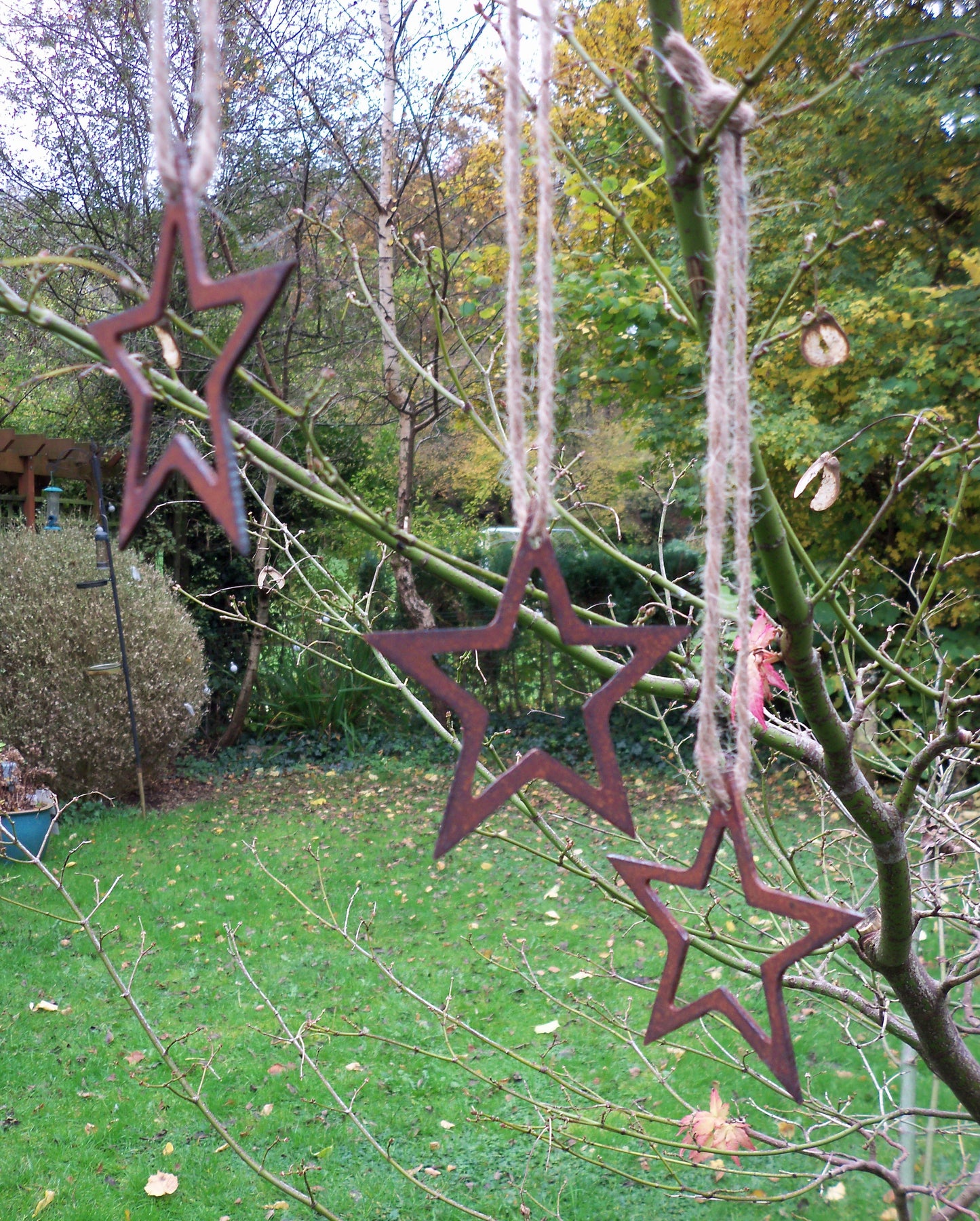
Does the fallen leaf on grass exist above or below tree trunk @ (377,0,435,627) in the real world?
below

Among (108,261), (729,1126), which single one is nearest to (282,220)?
(108,261)

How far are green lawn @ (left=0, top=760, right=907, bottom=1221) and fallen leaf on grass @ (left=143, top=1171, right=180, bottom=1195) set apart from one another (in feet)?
0.10

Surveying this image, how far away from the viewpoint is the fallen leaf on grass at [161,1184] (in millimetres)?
2820

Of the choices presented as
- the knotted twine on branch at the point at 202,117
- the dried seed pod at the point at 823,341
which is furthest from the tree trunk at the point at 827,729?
the knotted twine on branch at the point at 202,117

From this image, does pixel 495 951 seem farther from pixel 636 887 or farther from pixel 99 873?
Result: pixel 636 887

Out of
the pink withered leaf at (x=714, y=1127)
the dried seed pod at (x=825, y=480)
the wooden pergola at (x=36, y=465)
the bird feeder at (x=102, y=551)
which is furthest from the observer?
the wooden pergola at (x=36, y=465)

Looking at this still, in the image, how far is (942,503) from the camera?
220 inches

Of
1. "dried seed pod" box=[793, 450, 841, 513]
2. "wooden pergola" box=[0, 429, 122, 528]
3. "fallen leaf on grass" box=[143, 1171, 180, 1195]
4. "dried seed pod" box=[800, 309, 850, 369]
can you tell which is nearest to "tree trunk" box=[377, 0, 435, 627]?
"wooden pergola" box=[0, 429, 122, 528]

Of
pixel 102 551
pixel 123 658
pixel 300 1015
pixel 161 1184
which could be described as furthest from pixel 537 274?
pixel 102 551

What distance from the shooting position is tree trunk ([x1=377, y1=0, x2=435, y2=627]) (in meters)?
6.70

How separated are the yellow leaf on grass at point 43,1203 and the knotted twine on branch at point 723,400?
2943mm

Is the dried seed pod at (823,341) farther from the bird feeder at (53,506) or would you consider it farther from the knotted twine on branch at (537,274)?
the bird feeder at (53,506)

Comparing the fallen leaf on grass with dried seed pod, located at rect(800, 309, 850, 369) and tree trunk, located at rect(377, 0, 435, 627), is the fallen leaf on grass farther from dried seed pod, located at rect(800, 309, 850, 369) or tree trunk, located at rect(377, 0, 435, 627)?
tree trunk, located at rect(377, 0, 435, 627)

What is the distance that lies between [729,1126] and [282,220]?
24.8 feet
